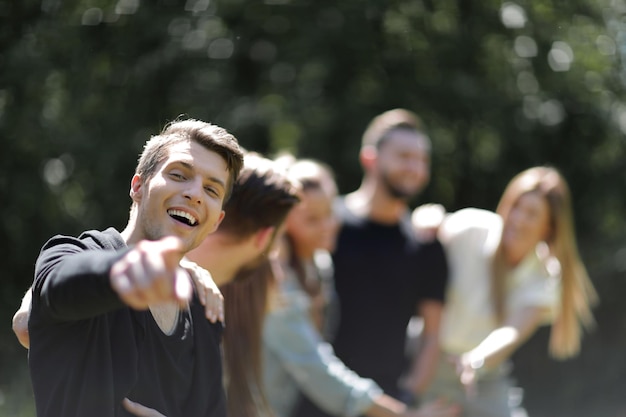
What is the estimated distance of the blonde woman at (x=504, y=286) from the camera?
5.38 m

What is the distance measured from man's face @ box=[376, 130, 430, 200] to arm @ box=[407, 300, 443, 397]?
26.5 inches

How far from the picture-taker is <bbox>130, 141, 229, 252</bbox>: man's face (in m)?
2.32

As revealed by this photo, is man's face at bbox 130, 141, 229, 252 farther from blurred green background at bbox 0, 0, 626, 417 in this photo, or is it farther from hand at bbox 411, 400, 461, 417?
blurred green background at bbox 0, 0, 626, 417

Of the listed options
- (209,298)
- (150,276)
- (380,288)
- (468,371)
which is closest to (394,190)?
(380,288)

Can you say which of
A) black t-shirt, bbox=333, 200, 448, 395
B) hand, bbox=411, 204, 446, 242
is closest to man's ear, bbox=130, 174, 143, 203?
black t-shirt, bbox=333, 200, 448, 395

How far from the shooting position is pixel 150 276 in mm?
1562

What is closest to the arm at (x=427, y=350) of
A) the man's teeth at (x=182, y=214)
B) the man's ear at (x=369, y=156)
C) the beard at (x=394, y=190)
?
the beard at (x=394, y=190)

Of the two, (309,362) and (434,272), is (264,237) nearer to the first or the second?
(309,362)

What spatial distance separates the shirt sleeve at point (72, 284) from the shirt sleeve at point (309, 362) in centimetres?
219

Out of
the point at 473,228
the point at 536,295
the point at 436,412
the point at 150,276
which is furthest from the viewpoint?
the point at 473,228

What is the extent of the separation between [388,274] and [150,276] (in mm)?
4373

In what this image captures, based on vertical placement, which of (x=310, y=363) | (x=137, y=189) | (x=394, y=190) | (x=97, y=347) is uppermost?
(x=394, y=190)

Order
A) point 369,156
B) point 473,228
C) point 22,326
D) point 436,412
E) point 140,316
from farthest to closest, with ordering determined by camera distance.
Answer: point 369,156
point 473,228
point 436,412
point 22,326
point 140,316

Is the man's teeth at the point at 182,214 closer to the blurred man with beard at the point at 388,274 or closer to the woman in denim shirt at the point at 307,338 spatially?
the woman in denim shirt at the point at 307,338
